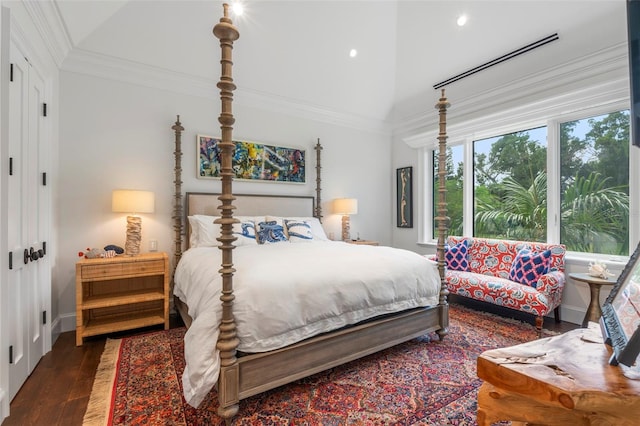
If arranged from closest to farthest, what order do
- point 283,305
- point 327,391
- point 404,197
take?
point 283,305 < point 327,391 < point 404,197

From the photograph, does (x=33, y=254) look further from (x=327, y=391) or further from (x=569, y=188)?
(x=569, y=188)

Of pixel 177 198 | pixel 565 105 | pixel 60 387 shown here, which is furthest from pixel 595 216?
pixel 60 387

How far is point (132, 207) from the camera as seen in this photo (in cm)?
292

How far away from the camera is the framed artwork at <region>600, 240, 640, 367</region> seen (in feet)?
2.94

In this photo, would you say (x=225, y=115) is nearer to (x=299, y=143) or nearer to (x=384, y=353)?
(x=384, y=353)

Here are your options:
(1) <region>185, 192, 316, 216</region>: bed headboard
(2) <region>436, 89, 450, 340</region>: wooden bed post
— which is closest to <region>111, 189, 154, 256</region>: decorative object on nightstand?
(1) <region>185, 192, 316, 216</region>: bed headboard

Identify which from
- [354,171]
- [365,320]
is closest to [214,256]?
[365,320]

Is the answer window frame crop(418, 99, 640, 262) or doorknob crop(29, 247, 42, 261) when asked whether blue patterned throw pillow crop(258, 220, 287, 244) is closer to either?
doorknob crop(29, 247, 42, 261)

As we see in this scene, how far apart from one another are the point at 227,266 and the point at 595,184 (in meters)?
3.89

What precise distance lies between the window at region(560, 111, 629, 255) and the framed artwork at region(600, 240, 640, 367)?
2578mm

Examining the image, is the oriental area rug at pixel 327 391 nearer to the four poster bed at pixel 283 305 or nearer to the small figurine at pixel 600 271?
the four poster bed at pixel 283 305

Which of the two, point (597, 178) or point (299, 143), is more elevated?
point (299, 143)

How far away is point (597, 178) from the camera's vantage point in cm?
325

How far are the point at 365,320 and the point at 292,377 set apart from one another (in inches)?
26.4
